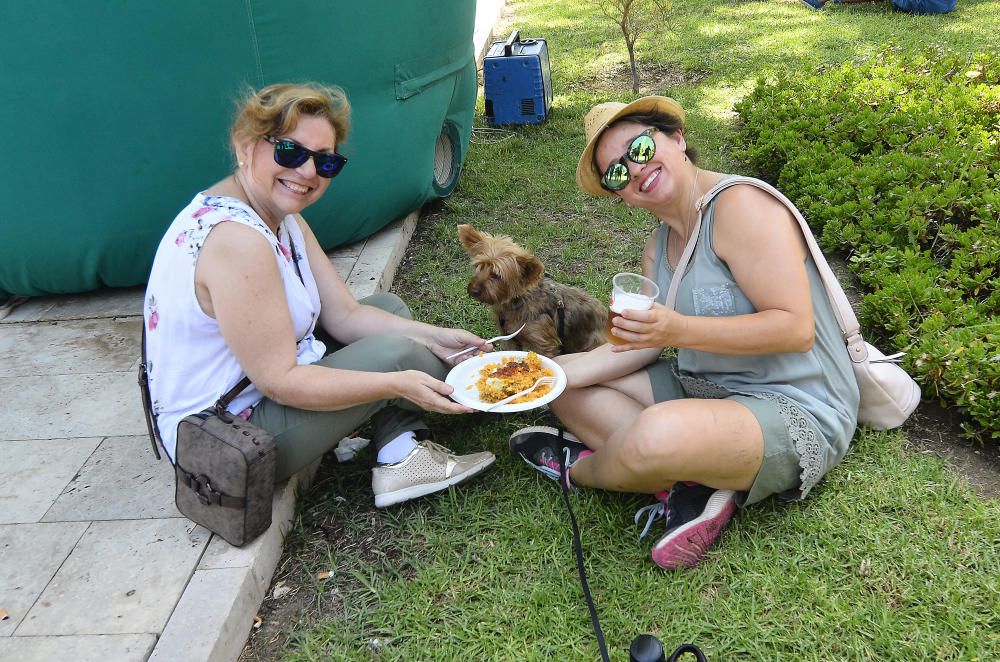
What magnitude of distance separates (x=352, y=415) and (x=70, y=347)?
236 cm

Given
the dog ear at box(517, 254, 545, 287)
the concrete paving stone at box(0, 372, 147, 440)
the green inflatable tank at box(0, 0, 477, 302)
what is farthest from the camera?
the dog ear at box(517, 254, 545, 287)

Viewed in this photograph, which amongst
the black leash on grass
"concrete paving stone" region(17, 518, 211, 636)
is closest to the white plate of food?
the black leash on grass

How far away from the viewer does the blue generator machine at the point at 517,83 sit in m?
7.28

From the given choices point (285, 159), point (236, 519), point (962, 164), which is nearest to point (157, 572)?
point (236, 519)

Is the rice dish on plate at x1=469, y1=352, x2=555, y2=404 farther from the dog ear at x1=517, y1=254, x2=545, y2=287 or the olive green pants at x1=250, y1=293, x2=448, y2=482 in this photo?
the dog ear at x1=517, y1=254, x2=545, y2=287

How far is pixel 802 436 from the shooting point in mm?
2531

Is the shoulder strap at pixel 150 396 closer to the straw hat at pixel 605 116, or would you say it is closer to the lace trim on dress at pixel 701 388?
the straw hat at pixel 605 116

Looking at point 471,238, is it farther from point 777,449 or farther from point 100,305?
point 100,305

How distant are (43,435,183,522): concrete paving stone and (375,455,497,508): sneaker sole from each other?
0.80 metres

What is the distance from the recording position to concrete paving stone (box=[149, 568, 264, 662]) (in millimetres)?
2285

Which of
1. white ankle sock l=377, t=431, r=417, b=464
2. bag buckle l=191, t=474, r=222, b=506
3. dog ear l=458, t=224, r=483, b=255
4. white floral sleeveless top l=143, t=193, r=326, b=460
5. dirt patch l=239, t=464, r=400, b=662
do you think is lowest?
dirt patch l=239, t=464, r=400, b=662

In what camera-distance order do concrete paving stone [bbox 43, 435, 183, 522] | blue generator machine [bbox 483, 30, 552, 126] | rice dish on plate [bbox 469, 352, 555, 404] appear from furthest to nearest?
blue generator machine [bbox 483, 30, 552, 126], concrete paving stone [bbox 43, 435, 183, 522], rice dish on plate [bbox 469, 352, 555, 404]

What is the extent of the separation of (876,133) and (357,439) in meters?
4.49

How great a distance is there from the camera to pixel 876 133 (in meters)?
5.44
